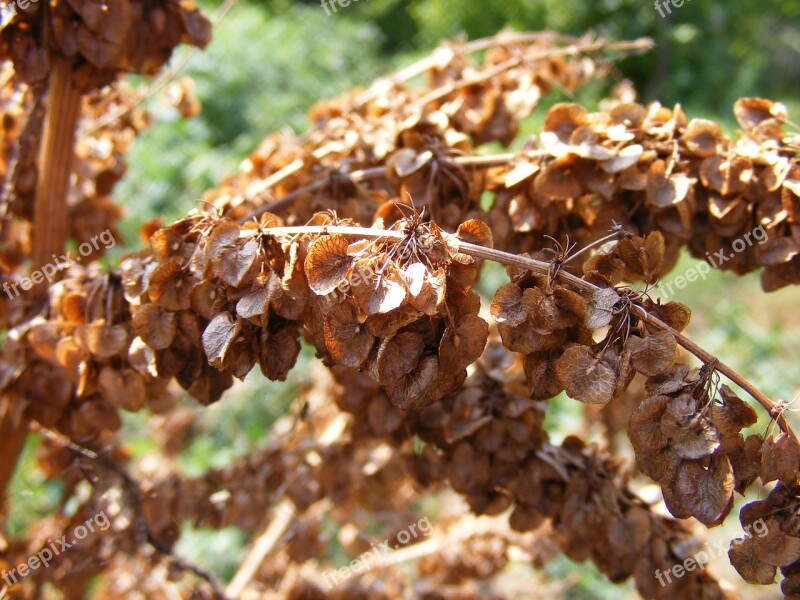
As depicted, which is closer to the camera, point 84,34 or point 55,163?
point 84,34

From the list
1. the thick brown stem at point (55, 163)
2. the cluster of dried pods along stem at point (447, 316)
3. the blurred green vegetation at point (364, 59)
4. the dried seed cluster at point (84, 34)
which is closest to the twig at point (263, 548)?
the cluster of dried pods along stem at point (447, 316)

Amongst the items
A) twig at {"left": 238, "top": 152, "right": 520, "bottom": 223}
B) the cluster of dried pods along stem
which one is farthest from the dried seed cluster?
twig at {"left": 238, "top": 152, "right": 520, "bottom": 223}

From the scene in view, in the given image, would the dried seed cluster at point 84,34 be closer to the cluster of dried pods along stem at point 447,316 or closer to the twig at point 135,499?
the cluster of dried pods along stem at point 447,316

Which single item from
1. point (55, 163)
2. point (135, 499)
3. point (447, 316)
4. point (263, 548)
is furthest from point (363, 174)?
point (263, 548)

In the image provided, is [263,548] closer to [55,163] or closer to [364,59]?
[55,163]

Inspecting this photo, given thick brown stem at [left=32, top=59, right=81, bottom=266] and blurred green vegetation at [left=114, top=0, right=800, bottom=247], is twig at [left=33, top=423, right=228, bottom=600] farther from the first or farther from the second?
blurred green vegetation at [left=114, top=0, right=800, bottom=247]

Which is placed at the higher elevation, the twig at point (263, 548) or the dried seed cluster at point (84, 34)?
the dried seed cluster at point (84, 34)

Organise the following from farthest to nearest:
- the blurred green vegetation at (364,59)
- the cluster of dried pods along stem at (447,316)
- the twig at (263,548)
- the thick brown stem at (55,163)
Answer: the blurred green vegetation at (364,59)
the twig at (263,548)
the thick brown stem at (55,163)
the cluster of dried pods along stem at (447,316)
